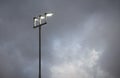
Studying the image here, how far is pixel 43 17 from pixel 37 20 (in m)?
1.09

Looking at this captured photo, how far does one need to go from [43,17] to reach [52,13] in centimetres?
125

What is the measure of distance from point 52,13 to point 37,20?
233 cm

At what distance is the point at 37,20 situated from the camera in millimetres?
43438

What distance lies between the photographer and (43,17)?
42625 mm

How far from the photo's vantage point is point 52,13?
41906mm
